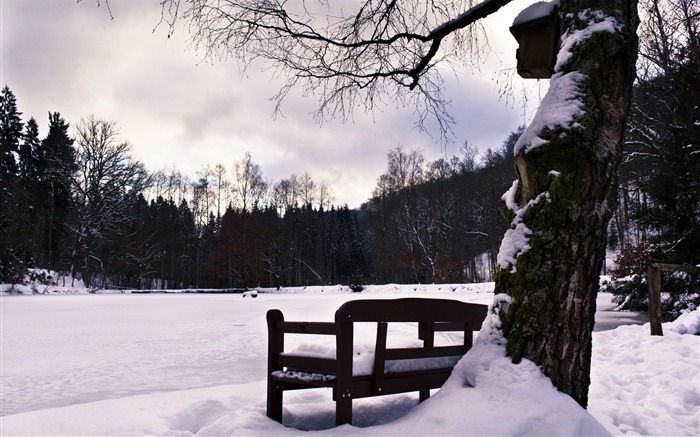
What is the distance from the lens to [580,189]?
269cm

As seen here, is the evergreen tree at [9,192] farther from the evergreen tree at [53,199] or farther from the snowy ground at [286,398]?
the snowy ground at [286,398]

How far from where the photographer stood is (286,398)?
4.14 meters

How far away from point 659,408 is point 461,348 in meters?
1.80

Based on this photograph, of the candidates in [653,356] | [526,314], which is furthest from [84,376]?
[653,356]

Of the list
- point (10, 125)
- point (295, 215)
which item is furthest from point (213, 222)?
point (10, 125)

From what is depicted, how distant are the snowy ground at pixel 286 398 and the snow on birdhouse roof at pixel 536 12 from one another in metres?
2.08

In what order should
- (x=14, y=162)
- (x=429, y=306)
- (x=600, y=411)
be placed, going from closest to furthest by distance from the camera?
(x=429, y=306)
(x=600, y=411)
(x=14, y=162)

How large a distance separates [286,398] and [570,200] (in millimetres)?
2861

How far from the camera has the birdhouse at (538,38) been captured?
3.13m

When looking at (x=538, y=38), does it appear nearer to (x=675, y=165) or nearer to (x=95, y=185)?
(x=675, y=165)

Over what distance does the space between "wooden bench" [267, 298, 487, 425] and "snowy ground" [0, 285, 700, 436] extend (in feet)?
0.66

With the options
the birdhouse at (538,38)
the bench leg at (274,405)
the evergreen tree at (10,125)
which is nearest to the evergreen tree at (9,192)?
the evergreen tree at (10,125)

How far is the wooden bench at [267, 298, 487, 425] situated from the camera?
286cm

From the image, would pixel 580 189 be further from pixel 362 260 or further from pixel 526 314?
pixel 362 260
